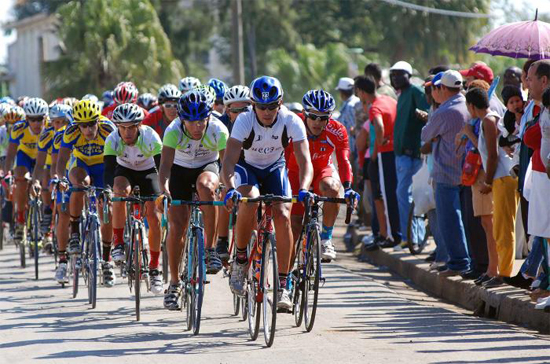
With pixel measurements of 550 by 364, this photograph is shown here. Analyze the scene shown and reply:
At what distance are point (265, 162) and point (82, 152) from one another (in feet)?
13.4

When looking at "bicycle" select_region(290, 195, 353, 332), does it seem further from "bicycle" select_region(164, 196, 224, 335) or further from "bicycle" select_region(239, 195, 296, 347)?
"bicycle" select_region(164, 196, 224, 335)

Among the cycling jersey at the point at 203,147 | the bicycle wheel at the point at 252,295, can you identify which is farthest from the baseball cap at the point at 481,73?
the bicycle wheel at the point at 252,295

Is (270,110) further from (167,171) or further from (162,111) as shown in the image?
(162,111)

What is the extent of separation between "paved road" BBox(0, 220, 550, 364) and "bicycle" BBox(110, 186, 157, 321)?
372mm

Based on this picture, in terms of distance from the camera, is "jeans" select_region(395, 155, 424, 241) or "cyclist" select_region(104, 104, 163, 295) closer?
"cyclist" select_region(104, 104, 163, 295)

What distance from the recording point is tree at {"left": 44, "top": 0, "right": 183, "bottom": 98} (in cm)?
3812

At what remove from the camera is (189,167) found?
1215 centimetres

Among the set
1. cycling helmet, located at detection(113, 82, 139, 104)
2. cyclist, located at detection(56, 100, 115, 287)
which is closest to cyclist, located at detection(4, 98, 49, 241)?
cycling helmet, located at detection(113, 82, 139, 104)

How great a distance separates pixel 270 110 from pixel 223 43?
200 ft

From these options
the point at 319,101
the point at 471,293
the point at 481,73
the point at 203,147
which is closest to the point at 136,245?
the point at 203,147

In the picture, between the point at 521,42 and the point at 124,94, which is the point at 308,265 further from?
the point at 124,94

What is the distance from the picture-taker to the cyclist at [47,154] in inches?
637

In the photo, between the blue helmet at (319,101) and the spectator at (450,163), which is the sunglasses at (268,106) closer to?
the blue helmet at (319,101)

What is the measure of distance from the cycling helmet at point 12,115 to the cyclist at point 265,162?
9903 mm
